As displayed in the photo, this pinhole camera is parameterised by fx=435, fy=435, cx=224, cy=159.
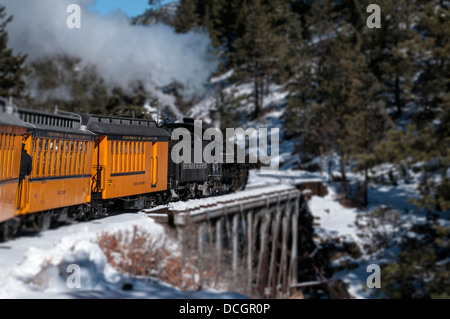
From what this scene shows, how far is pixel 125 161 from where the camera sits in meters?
6.59

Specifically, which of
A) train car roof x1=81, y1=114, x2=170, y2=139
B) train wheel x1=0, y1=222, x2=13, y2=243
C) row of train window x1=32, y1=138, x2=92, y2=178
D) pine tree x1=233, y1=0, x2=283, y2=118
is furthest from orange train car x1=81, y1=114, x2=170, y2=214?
pine tree x1=233, y1=0, x2=283, y2=118

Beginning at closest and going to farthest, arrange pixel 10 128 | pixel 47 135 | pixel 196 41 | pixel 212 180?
1. pixel 10 128
2. pixel 47 135
3. pixel 212 180
4. pixel 196 41

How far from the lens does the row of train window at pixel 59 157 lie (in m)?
5.59

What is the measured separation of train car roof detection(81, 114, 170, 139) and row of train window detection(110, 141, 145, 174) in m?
0.17

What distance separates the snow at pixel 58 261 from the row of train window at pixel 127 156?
2.53 ft

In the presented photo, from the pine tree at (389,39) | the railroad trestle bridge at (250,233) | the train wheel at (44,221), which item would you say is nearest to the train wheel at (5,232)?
the train wheel at (44,221)

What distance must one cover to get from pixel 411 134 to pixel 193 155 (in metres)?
33.2

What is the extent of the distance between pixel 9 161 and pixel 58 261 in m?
1.41

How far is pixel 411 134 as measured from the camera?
3678 centimetres

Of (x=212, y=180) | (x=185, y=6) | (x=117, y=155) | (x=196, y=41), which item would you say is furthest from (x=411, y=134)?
(x=185, y=6)

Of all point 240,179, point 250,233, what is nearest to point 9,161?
point 240,179

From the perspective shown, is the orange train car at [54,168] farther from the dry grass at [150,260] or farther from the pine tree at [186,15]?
the pine tree at [186,15]
